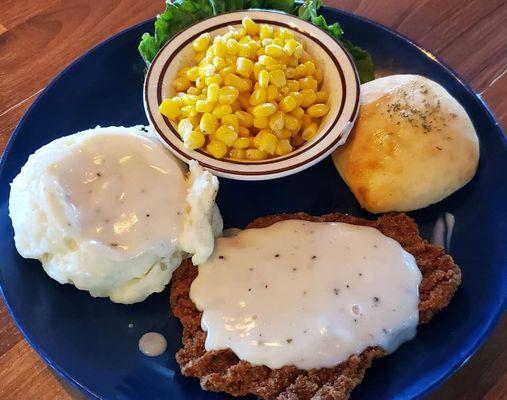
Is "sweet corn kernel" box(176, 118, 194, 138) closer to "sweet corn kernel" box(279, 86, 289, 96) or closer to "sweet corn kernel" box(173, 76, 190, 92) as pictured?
"sweet corn kernel" box(173, 76, 190, 92)

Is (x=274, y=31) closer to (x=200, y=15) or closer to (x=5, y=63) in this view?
(x=200, y=15)

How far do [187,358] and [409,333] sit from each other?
786mm

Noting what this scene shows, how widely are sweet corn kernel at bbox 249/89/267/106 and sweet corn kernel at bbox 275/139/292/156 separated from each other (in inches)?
7.1

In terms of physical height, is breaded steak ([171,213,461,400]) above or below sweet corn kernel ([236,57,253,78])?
below

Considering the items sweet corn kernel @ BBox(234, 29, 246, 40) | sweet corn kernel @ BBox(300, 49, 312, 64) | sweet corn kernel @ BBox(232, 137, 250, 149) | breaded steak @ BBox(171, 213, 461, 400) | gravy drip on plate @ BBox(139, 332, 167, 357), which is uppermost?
sweet corn kernel @ BBox(234, 29, 246, 40)

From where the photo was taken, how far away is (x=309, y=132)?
A: 7.58 feet

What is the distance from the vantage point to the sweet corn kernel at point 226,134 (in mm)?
2188

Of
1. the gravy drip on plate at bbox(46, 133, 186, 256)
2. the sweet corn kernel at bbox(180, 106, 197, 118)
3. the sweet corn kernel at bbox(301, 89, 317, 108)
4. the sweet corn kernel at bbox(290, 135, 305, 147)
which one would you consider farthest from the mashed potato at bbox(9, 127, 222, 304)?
the sweet corn kernel at bbox(301, 89, 317, 108)

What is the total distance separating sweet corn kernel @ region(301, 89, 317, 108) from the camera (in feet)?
7.66

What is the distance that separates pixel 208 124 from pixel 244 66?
0.29 metres

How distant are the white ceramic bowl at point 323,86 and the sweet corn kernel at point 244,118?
0.17m

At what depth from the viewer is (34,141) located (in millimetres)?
2500

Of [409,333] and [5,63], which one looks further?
[5,63]

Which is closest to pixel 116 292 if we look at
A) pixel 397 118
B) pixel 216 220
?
pixel 216 220
